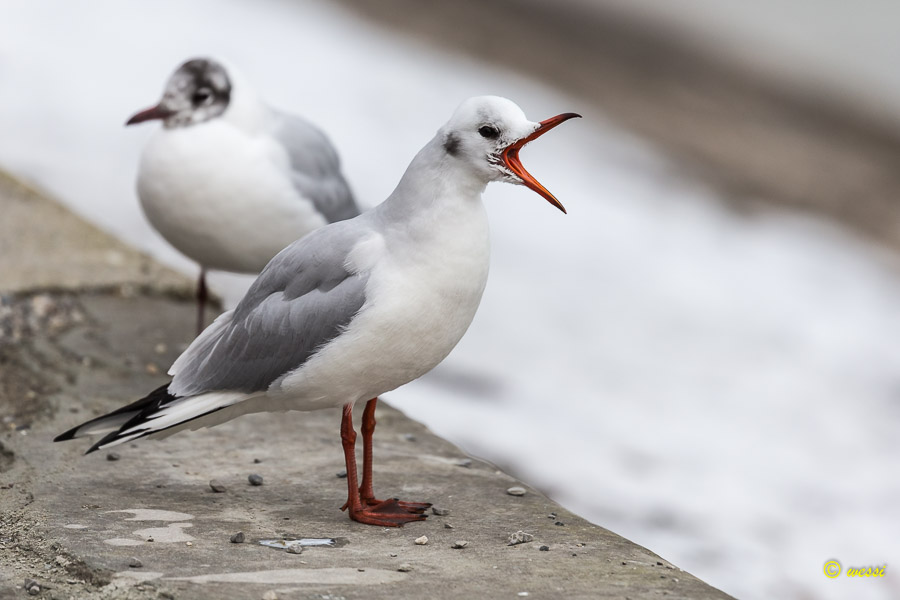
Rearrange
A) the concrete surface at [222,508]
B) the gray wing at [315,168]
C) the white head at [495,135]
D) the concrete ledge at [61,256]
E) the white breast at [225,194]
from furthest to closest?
the concrete ledge at [61,256]
the gray wing at [315,168]
the white breast at [225,194]
the white head at [495,135]
the concrete surface at [222,508]

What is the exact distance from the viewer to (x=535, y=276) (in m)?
7.89

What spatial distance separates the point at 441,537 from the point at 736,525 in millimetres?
2247

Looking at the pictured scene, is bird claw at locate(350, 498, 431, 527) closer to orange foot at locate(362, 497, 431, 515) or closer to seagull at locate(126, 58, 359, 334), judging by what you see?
orange foot at locate(362, 497, 431, 515)

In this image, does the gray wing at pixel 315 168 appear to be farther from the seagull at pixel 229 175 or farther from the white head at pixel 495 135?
the white head at pixel 495 135

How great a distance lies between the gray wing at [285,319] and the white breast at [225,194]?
3.70 feet

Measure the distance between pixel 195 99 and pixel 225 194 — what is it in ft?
1.63

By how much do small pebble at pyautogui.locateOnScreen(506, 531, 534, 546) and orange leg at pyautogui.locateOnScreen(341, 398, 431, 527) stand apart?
0.29 metres

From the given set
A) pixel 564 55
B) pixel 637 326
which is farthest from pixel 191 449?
pixel 564 55

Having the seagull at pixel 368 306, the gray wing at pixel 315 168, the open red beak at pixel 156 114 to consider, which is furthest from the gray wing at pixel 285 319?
the open red beak at pixel 156 114

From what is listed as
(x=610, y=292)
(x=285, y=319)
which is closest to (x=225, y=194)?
(x=285, y=319)

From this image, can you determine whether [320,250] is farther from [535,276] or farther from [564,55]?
[564,55]

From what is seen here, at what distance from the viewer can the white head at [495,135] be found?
3.06 meters

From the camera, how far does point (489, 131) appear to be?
3.08 meters

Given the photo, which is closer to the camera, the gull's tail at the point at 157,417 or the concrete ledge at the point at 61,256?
the gull's tail at the point at 157,417
